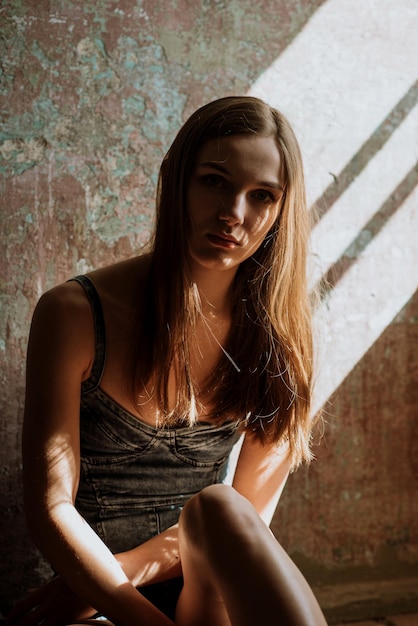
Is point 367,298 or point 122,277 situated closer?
point 122,277

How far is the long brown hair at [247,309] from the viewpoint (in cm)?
170

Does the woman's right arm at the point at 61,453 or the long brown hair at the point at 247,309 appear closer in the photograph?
the woman's right arm at the point at 61,453

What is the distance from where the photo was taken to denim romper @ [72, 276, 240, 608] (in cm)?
173

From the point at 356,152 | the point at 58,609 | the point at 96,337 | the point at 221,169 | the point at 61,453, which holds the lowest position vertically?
the point at 58,609

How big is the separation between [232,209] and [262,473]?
715mm

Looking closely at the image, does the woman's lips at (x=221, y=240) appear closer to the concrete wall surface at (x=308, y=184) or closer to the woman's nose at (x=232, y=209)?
the woman's nose at (x=232, y=209)

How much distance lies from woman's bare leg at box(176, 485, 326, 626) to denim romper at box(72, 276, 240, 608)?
0.28 m

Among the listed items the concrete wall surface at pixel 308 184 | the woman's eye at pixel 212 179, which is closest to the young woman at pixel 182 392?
the woman's eye at pixel 212 179

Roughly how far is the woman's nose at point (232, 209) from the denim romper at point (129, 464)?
344 mm

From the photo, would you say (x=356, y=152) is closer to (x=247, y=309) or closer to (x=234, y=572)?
(x=247, y=309)

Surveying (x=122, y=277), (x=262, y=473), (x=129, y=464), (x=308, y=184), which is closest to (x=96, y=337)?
(x=122, y=277)

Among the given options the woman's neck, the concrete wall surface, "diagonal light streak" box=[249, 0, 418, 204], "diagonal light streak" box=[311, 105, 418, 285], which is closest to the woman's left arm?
the woman's neck

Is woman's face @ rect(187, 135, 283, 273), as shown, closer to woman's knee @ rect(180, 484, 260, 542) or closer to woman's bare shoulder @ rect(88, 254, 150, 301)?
woman's bare shoulder @ rect(88, 254, 150, 301)

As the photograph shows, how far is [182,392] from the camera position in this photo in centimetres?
176
